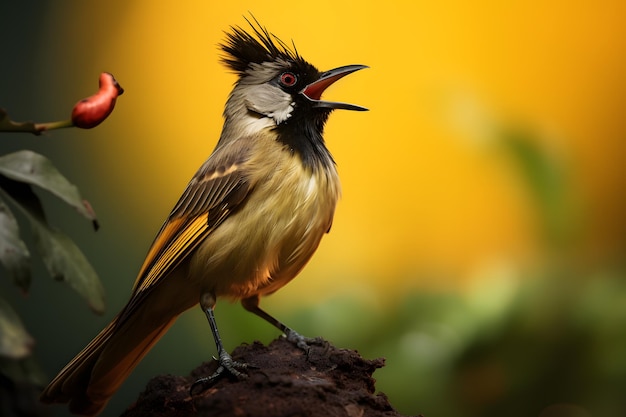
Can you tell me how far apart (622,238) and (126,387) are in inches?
104

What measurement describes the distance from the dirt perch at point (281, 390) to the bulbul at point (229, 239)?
0.37 ft

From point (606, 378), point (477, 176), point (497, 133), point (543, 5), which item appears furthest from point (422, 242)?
point (543, 5)

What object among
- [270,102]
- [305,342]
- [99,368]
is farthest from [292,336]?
[270,102]

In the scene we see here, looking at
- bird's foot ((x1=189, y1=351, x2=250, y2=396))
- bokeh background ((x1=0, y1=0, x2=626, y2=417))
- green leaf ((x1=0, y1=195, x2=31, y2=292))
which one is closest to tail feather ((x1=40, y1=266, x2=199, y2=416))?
bird's foot ((x1=189, y1=351, x2=250, y2=396))

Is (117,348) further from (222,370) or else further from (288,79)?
(288,79)

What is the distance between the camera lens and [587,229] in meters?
3.71

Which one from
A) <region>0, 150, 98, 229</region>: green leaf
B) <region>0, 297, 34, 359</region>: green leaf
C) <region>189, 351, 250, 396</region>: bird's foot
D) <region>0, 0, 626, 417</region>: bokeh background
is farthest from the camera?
<region>0, 0, 626, 417</region>: bokeh background

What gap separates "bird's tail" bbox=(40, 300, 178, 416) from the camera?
82.4 inches

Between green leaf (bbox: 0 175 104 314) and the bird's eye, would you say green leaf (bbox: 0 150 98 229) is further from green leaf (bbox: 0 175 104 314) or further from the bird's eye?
the bird's eye

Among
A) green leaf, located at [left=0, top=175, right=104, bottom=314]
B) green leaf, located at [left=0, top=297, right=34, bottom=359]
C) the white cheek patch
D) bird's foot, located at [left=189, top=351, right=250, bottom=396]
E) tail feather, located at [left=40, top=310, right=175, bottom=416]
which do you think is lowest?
tail feather, located at [left=40, top=310, right=175, bottom=416]

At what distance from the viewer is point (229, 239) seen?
2107 mm

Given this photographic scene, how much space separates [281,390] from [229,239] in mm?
531

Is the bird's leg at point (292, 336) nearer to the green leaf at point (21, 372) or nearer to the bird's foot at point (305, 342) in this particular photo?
the bird's foot at point (305, 342)

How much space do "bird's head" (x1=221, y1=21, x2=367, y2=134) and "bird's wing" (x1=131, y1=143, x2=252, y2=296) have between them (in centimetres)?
22
